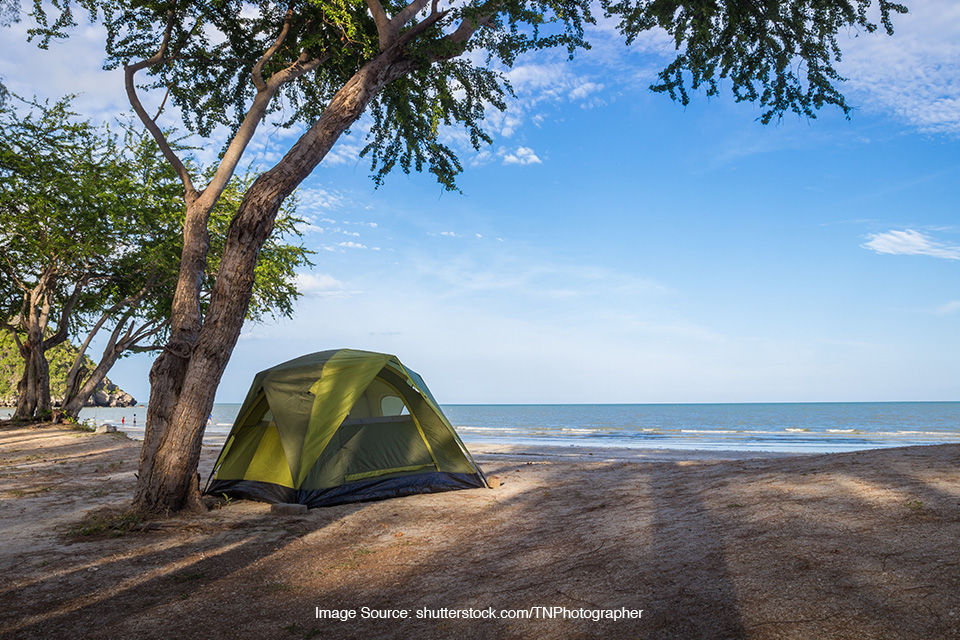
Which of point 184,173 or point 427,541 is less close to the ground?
point 184,173

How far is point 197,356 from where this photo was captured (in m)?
6.57

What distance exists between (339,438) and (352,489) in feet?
2.44

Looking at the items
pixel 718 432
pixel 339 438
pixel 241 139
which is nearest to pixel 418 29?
pixel 241 139

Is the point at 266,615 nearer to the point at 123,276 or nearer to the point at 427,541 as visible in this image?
the point at 427,541

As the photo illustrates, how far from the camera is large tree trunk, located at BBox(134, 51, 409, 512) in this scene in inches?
256

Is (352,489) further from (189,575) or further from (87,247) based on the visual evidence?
(87,247)

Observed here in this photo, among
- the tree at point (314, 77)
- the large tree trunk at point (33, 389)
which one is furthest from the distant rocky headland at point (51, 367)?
the tree at point (314, 77)

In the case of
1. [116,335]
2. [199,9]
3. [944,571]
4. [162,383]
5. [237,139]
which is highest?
[199,9]

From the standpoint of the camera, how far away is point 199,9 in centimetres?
877

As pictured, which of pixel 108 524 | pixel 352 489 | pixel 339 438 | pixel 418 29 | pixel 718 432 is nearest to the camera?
pixel 108 524

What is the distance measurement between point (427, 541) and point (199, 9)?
28.4ft

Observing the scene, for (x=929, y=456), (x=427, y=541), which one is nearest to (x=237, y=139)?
(x=427, y=541)

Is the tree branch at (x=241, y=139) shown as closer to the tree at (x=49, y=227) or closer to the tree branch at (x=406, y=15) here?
the tree branch at (x=406, y=15)

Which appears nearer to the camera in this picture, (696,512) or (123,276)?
(696,512)
